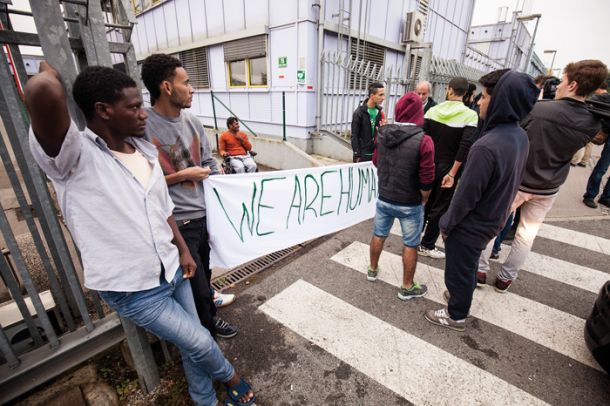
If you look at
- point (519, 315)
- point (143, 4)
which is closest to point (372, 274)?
point (519, 315)

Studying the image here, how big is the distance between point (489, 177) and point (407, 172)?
2.37ft

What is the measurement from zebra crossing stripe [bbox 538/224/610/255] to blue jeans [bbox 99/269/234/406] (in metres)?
5.31

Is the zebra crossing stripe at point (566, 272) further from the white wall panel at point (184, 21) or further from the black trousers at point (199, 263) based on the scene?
the white wall panel at point (184, 21)

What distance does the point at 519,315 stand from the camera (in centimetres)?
303

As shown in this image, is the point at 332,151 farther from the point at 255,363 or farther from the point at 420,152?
the point at 255,363

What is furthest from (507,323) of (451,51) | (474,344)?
(451,51)

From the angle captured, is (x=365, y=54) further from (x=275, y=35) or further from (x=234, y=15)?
(x=234, y=15)

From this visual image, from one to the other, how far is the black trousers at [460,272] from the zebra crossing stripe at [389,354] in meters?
0.45

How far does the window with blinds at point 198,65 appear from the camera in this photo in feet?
35.5

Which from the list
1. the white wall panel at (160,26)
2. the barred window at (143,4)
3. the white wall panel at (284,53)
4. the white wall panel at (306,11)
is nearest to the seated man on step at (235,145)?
the white wall panel at (284,53)

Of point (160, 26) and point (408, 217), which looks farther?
point (160, 26)

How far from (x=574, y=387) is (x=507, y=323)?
2.29 ft

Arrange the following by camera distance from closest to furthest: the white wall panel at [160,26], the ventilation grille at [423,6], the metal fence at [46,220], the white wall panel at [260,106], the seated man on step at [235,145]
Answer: the metal fence at [46,220]
the seated man on step at [235,145]
the white wall panel at [260,106]
the ventilation grille at [423,6]
the white wall panel at [160,26]

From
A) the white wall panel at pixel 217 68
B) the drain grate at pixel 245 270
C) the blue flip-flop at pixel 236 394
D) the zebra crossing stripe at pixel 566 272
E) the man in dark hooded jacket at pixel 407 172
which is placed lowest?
the zebra crossing stripe at pixel 566 272
